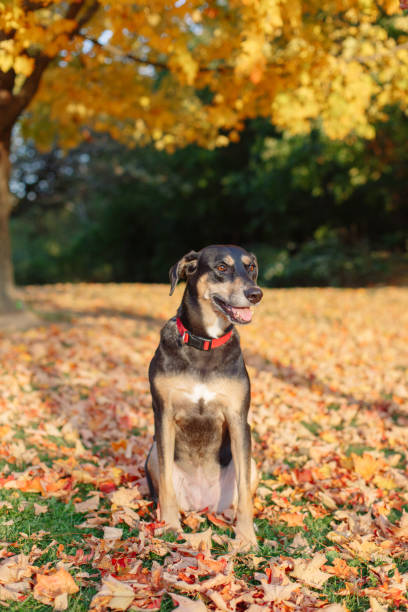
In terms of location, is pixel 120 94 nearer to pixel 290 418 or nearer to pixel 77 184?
pixel 290 418

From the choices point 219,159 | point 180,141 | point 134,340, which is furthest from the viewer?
point 219,159

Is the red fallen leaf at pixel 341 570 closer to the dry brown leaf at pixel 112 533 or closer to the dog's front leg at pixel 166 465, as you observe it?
the dog's front leg at pixel 166 465

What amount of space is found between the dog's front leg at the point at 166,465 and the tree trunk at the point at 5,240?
24.2 feet

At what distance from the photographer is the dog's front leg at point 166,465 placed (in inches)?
132

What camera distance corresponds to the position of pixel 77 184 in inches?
921

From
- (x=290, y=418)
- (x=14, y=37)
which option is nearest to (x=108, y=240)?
(x=14, y=37)

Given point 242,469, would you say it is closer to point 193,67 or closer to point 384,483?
point 384,483

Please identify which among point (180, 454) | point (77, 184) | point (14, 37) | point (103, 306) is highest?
point (14, 37)

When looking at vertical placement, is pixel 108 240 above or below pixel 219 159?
below

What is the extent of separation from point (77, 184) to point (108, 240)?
19.6ft

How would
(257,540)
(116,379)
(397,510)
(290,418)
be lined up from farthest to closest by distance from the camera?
(116,379)
(290,418)
(397,510)
(257,540)

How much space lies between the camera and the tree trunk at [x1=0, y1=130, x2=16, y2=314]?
31.6 feet

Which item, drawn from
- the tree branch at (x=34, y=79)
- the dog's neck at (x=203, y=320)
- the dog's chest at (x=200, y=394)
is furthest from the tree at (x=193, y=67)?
the dog's chest at (x=200, y=394)

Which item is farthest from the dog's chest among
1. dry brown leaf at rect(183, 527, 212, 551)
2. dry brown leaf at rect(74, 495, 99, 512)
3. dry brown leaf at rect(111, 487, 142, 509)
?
dry brown leaf at rect(74, 495, 99, 512)
